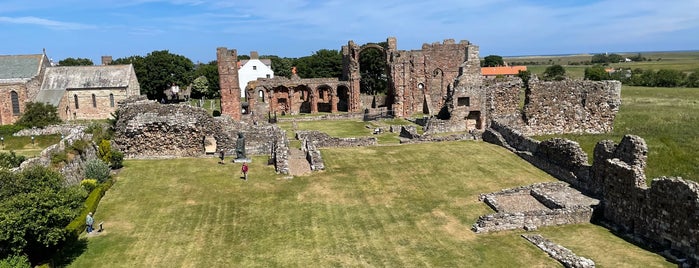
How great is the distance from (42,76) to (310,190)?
5502 cm

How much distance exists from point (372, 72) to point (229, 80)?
45108mm

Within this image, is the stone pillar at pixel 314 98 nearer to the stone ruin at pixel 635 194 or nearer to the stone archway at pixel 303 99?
the stone archway at pixel 303 99

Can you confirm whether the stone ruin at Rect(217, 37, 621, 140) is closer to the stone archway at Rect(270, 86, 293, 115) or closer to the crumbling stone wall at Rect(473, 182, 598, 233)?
the stone archway at Rect(270, 86, 293, 115)

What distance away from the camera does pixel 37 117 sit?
48.8 metres

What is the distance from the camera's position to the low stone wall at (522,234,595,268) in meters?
13.6

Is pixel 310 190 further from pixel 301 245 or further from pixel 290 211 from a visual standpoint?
pixel 301 245

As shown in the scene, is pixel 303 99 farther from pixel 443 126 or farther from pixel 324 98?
pixel 443 126

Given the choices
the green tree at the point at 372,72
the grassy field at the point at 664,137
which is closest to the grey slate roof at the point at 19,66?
the green tree at the point at 372,72

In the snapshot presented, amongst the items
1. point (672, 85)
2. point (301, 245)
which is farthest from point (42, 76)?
point (672, 85)

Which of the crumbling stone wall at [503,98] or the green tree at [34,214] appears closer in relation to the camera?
the green tree at [34,214]

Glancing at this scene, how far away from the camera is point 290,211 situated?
19328 millimetres

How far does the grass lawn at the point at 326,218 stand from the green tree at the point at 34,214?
50.9 inches

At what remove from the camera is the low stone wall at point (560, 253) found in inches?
536

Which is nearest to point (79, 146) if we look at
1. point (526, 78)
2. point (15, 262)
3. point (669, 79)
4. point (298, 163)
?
point (298, 163)
